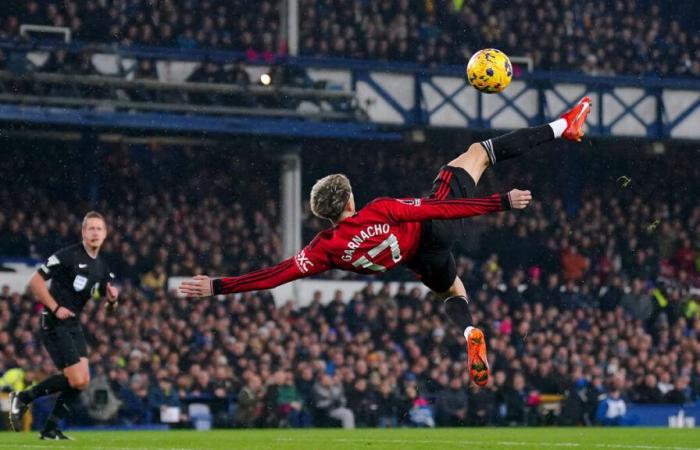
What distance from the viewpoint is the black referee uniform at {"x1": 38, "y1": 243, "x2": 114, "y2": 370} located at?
12477 mm

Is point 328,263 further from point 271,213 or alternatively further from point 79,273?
point 271,213

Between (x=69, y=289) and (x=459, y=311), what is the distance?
3657 millimetres

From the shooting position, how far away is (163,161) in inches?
997

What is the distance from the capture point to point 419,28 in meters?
26.2

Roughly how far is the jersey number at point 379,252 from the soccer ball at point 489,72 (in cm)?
223

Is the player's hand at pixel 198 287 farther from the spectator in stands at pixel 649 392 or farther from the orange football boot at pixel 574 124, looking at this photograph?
the spectator in stands at pixel 649 392

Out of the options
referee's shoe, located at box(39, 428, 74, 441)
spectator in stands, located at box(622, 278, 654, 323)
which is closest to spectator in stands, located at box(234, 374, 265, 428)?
referee's shoe, located at box(39, 428, 74, 441)

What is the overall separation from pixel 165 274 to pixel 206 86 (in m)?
3.12

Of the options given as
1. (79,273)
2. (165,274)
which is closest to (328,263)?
(79,273)

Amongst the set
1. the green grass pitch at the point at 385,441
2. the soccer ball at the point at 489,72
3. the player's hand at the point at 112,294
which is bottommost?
the green grass pitch at the point at 385,441

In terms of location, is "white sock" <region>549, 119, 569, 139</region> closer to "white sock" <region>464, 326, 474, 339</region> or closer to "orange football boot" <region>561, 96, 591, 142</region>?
"orange football boot" <region>561, 96, 591, 142</region>

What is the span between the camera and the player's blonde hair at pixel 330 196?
9.45m

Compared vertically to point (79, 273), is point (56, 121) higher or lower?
higher

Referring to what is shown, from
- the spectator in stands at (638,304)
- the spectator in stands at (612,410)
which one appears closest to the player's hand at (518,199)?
the spectator in stands at (612,410)
